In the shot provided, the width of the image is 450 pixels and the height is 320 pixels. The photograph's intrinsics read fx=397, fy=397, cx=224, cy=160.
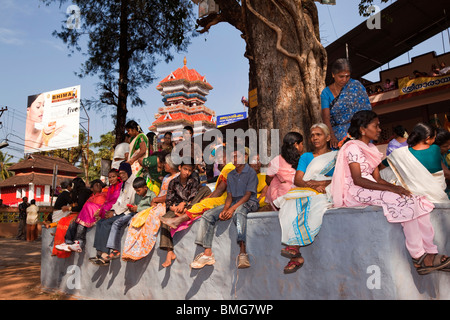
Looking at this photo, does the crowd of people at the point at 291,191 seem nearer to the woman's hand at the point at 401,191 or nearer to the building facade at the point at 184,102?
the woman's hand at the point at 401,191

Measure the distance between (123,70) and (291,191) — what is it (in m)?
9.82

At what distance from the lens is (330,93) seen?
5309 mm

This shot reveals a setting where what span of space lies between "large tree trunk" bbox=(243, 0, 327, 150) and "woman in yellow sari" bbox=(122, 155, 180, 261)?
1.98m

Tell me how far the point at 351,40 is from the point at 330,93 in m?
13.1

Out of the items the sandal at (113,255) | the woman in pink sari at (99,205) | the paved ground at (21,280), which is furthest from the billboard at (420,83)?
the paved ground at (21,280)

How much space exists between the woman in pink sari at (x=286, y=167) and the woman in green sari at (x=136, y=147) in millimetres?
3143

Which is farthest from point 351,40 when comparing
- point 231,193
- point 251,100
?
point 231,193

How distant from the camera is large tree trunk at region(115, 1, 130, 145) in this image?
40.5ft

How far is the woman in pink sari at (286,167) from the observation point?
4750mm

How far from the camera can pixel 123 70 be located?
1259 centimetres

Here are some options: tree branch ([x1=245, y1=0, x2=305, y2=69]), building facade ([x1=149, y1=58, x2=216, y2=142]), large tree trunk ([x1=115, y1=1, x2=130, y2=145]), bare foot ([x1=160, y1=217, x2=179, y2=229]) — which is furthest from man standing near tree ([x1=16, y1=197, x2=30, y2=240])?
building facade ([x1=149, y1=58, x2=216, y2=142])

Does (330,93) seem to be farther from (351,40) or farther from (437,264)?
(351,40)
